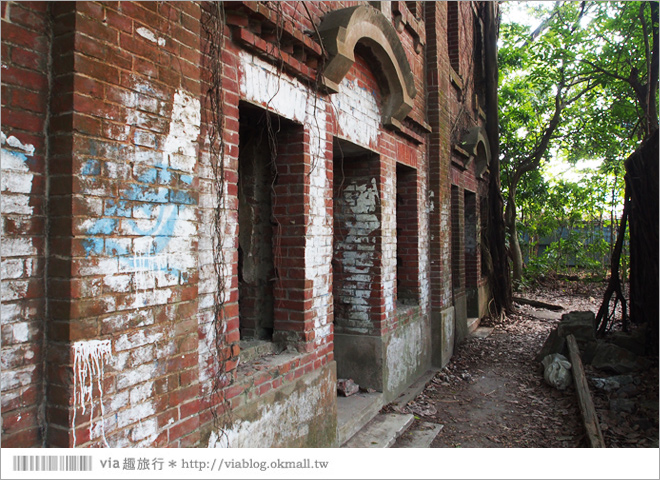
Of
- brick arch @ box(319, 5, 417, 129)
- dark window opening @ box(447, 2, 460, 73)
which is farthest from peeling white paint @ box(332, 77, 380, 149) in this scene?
dark window opening @ box(447, 2, 460, 73)

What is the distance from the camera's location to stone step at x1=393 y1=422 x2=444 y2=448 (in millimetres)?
4477

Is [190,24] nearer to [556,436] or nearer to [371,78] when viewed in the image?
[371,78]

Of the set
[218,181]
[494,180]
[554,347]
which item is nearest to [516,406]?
[554,347]

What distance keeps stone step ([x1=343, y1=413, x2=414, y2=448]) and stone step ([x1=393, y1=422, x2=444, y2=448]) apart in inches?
2.2

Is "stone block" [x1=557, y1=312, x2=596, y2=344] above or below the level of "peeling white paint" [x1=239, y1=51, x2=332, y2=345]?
below

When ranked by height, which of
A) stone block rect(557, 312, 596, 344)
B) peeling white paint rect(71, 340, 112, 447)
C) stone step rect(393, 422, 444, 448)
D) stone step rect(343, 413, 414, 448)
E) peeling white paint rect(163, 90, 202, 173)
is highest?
peeling white paint rect(163, 90, 202, 173)

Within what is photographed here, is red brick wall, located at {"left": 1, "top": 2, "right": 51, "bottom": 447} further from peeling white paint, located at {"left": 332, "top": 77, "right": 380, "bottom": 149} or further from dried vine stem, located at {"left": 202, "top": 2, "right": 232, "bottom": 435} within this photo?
peeling white paint, located at {"left": 332, "top": 77, "right": 380, "bottom": 149}

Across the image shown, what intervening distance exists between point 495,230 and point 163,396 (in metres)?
10.9

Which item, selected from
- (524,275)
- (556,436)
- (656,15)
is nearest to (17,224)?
(556,436)

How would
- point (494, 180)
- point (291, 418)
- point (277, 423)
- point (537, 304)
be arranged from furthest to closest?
point (537, 304) < point (494, 180) < point (291, 418) < point (277, 423)

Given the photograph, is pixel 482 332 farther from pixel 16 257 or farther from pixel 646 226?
pixel 16 257

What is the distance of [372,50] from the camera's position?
482 cm

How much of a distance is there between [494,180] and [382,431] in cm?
889

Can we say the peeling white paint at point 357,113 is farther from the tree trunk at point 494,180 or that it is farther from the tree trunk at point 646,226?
the tree trunk at point 494,180
